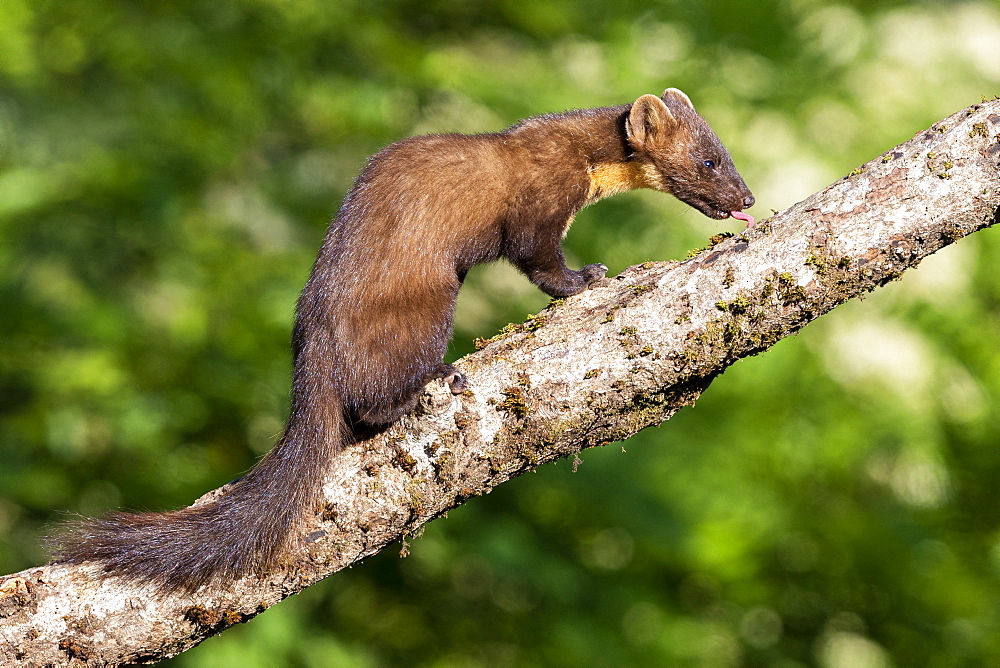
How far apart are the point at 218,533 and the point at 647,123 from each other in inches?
120

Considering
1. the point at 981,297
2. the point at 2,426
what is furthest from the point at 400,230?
the point at 981,297

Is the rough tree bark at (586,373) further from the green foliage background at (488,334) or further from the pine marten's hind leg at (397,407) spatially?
the green foliage background at (488,334)

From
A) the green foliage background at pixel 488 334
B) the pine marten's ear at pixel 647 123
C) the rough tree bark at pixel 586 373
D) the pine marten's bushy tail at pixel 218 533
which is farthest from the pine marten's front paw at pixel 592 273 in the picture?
the green foliage background at pixel 488 334

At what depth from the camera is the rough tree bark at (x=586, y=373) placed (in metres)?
3.12

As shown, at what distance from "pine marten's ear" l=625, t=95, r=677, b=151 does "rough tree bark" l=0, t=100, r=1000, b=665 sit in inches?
56.3

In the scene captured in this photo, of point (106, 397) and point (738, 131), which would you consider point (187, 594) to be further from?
point (738, 131)

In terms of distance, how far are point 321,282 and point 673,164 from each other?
212 centimetres

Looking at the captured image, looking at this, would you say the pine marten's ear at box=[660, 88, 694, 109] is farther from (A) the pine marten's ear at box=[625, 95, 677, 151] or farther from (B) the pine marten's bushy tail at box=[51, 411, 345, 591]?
(B) the pine marten's bushy tail at box=[51, 411, 345, 591]

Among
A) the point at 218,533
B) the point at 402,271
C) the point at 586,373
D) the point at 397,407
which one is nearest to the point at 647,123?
the point at 402,271

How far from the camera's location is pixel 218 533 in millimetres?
3578

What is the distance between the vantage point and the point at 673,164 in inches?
191

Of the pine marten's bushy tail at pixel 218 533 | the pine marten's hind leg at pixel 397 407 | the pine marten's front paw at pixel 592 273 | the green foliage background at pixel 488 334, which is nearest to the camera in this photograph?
the pine marten's bushy tail at pixel 218 533

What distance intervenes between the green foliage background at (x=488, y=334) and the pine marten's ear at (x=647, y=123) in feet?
8.14

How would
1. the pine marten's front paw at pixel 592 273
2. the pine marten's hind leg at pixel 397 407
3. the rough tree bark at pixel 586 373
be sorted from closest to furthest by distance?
the rough tree bark at pixel 586 373
the pine marten's hind leg at pixel 397 407
the pine marten's front paw at pixel 592 273
